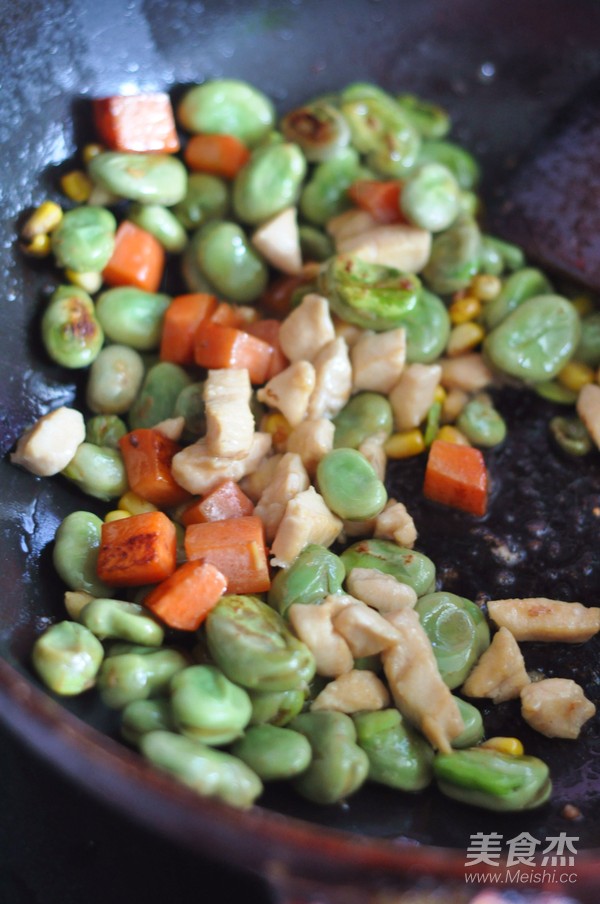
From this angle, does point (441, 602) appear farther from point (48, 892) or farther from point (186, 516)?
point (48, 892)

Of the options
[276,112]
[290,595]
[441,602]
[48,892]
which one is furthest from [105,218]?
[48,892]

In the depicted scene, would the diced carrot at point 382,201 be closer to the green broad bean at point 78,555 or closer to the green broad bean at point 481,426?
the green broad bean at point 481,426

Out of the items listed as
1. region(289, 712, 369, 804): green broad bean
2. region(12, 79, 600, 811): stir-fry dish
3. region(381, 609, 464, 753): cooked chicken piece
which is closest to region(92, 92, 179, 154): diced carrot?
region(12, 79, 600, 811): stir-fry dish

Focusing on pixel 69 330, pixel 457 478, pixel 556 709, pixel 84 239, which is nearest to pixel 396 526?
pixel 457 478

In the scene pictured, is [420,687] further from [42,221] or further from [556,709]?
[42,221]

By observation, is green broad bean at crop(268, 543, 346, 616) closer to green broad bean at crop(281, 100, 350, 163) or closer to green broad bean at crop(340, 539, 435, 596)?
green broad bean at crop(340, 539, 435, 596)
